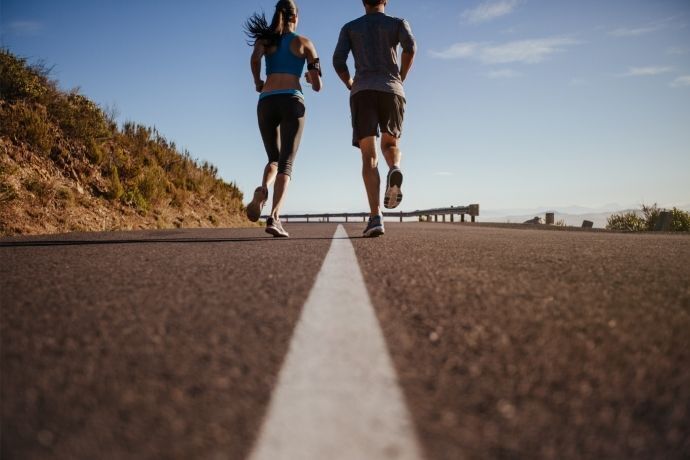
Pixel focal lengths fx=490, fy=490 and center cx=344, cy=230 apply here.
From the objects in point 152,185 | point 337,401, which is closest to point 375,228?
point 337,401

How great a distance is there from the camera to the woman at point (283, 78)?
18.4 ft

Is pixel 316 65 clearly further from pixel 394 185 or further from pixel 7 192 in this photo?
pixel 7 192

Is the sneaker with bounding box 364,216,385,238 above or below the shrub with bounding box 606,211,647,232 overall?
below

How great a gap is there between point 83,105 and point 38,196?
3.65m

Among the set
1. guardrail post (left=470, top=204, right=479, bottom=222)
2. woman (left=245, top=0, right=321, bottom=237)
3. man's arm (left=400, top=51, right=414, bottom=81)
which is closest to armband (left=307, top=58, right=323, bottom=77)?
woman (left=245, top=0, right=321, bottom=237)

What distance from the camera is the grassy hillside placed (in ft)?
26.0

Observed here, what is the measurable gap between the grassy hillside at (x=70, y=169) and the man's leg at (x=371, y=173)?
17.5ft

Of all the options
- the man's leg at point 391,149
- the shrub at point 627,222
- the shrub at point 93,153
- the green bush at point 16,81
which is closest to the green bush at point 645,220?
the shrub at point 627,222

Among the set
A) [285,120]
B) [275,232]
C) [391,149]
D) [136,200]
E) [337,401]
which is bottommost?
[337,401]

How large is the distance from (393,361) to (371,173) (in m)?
4.49

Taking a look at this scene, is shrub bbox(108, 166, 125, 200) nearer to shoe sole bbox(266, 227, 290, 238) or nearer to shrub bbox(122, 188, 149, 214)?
shrub bbox(122, 188, 149, 214)

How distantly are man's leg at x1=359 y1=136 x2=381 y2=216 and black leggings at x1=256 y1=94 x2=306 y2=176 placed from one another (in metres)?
0.79

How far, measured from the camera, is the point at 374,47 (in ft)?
17.9

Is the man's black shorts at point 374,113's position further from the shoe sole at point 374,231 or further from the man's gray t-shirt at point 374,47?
the shoe sole at point 374,231
